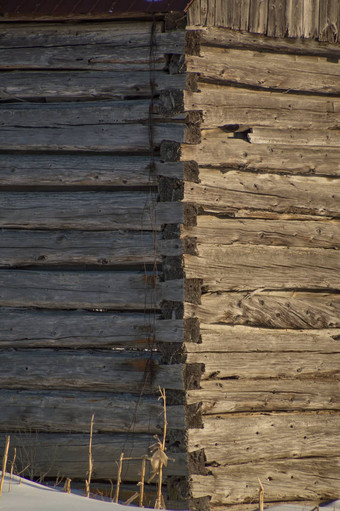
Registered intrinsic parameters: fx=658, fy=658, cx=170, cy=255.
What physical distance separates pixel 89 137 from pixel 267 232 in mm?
1811

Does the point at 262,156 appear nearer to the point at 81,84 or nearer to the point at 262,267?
the point at 262,267

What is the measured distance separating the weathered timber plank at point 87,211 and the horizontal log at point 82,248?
0.23 feet

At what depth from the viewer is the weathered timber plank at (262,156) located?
228 inches

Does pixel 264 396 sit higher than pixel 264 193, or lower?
lower

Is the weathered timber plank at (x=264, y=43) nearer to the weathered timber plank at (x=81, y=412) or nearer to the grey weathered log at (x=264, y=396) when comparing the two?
the grey weathered log at (x=264, y=396)

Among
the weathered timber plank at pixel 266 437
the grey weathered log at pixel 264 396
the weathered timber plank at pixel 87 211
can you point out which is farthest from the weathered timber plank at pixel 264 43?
the weathered timber plank at pixel 266 437

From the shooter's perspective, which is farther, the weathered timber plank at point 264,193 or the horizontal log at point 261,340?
the weathered timber plank at point 264,193

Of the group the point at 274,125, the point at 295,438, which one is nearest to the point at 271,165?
the point at 274,125

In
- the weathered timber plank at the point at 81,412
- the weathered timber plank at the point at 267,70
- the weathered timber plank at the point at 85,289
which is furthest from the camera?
the weathered timber plank at the point at 267,70

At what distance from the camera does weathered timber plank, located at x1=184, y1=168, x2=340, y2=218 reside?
577 cm

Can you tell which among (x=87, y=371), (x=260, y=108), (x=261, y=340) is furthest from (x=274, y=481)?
(x=260, y=108)

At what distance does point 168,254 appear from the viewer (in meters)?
5.61

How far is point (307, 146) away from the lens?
6.18 m

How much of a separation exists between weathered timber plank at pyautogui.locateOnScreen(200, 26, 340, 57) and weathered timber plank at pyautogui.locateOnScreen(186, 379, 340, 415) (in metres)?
3.02
